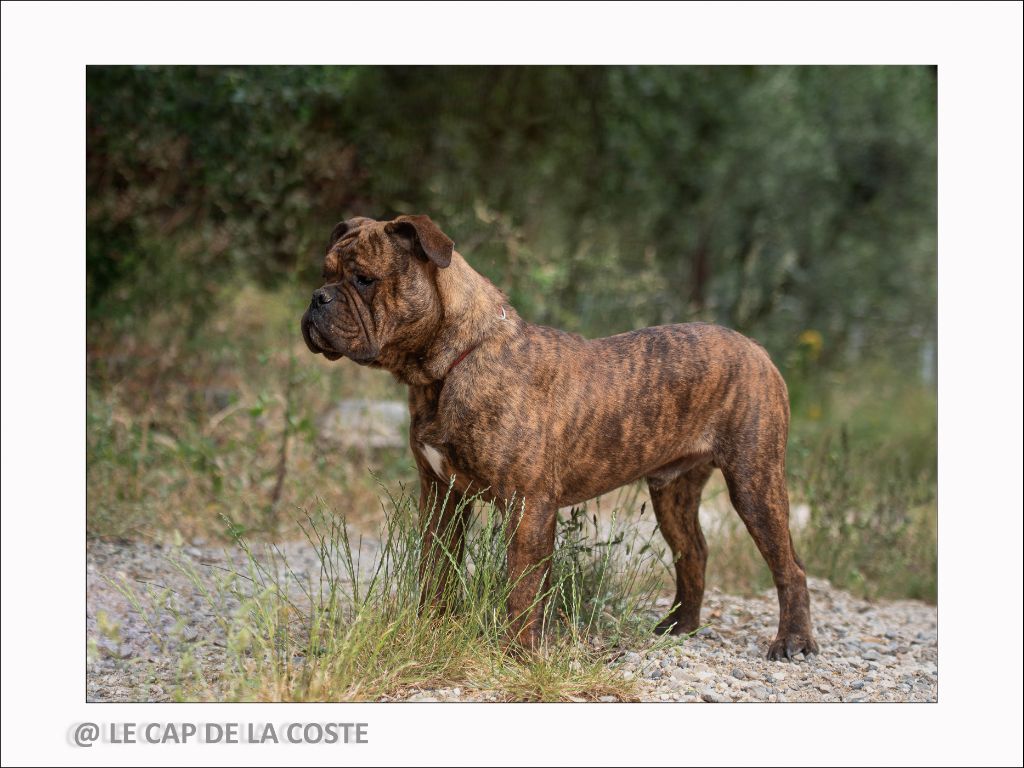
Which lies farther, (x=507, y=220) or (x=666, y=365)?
(x=507, y=220)

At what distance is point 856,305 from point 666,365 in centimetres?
1217

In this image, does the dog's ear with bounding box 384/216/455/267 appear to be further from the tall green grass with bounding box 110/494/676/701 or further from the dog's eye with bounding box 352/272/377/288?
the tall green grass with bounding box 110/494/676/701

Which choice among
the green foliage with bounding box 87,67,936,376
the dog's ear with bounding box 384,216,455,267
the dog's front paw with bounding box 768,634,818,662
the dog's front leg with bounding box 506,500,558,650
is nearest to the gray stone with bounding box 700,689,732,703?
the dog's front paw with bounding box 768,634,818,662

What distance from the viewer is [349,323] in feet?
15.7

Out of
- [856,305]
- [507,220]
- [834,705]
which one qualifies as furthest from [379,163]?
[834,705]

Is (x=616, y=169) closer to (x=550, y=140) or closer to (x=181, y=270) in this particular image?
(x=550, y=140)

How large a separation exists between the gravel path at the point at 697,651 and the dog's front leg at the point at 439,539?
19.7 inches

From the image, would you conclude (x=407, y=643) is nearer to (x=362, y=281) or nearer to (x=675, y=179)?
(x=362, y=281)

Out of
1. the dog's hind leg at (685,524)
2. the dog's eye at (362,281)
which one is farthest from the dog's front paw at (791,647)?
the dog's eye at (362,281)

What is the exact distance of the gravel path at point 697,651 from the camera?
5070 millimetres

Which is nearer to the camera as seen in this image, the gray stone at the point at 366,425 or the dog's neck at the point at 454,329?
the dog's neck at the point at 454,329

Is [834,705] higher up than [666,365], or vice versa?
[666,365]

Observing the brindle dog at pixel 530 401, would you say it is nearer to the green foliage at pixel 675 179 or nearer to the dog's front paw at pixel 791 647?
the dog's front paw at pixel 791 647

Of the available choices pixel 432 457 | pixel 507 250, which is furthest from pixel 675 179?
pixel 432 457
